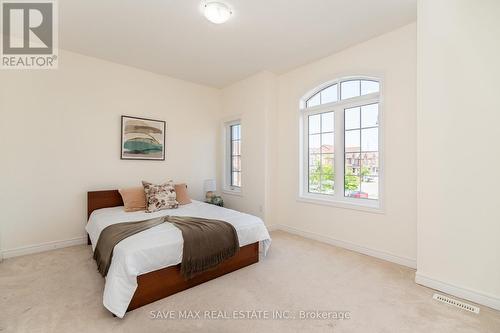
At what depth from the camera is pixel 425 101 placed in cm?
231

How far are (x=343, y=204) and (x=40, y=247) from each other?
4268 millimetres

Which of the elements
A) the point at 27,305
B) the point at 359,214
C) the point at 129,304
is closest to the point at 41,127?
the point at 27,305

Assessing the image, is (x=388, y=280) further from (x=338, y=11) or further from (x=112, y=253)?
(x=338, y=11)

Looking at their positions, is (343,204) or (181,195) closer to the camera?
(343,204)

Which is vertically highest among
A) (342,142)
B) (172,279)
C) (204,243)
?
(342,142)

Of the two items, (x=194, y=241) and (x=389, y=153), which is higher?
(x=389, y=153)

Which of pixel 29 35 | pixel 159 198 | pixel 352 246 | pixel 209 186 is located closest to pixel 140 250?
pixel 159 198

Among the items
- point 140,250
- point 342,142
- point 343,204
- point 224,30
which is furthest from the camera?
point 342,142

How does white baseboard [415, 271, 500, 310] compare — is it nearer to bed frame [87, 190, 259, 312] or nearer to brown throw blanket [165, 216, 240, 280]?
bed frame [87, 190, 259, 312]

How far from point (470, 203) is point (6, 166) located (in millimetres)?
5169

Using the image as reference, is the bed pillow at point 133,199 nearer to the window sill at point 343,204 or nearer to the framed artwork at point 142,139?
the framed artwork at point 142,139

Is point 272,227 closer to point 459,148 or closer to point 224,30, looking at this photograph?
point 459,148

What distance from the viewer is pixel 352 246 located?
128 inches

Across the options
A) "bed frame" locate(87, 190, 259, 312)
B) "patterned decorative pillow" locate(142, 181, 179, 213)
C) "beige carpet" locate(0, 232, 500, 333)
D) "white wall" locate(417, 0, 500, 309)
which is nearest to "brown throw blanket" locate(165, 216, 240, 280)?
"bed frame" locate(87, 190, 259, 312)
